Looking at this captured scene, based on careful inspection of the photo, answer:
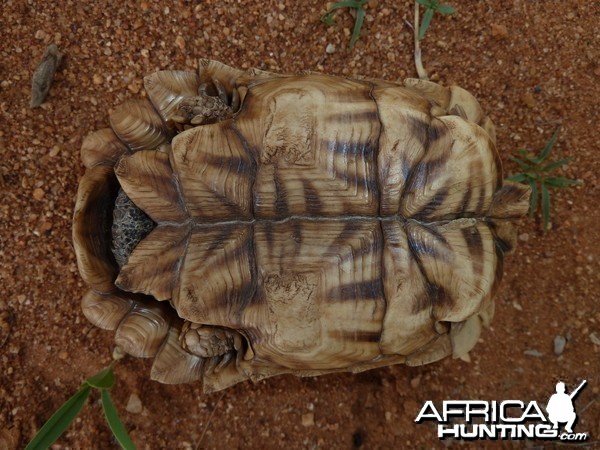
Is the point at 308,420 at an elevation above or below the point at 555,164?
below

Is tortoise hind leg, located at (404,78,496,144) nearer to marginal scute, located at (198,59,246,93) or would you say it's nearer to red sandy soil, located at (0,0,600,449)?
red sandy soil, located at (0,0,600,449)

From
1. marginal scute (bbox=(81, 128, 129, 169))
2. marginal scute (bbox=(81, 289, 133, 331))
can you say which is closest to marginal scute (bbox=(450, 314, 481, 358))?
marginal scute (bbox=(81, 289, 133, 331))

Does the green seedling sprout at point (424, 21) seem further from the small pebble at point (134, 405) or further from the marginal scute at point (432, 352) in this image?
the small pebble at point (134, 405)

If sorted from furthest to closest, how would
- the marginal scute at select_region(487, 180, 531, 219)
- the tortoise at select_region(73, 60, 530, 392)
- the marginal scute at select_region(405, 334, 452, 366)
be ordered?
the marginal scute at select_region(405, 334, 452, 366), the marginal scute at select_region(487, 180, 531, 219), the tortoise at select_region(73, 60, 530, 392)

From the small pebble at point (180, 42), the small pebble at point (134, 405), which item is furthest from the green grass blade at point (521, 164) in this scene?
the small pebble at point (134, 405)

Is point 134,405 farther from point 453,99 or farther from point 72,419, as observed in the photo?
point 453,99

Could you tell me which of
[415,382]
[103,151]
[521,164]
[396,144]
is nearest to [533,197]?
[521,164]

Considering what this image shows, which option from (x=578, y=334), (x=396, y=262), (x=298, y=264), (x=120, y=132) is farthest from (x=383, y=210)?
(x=578, y=334)
